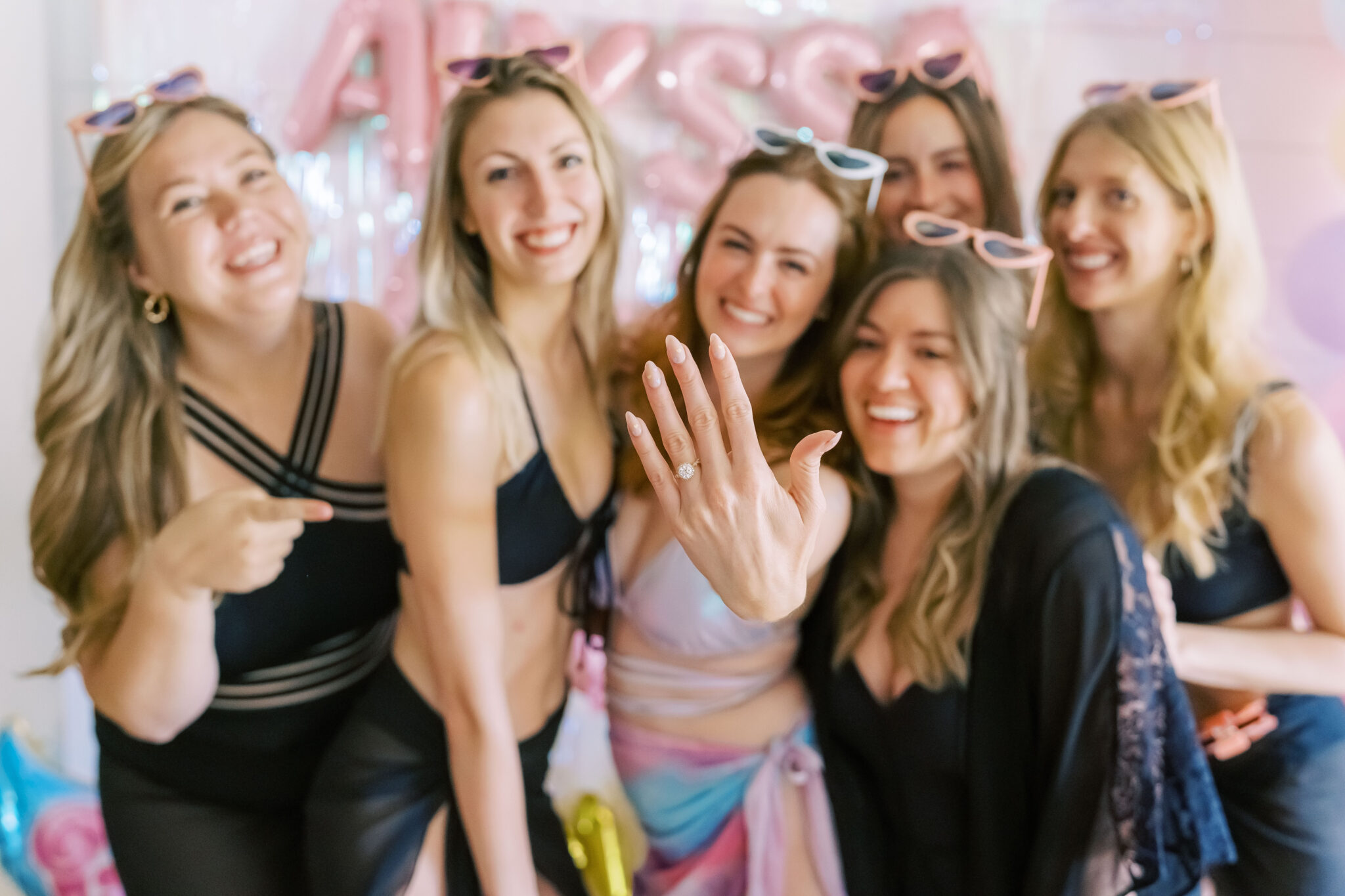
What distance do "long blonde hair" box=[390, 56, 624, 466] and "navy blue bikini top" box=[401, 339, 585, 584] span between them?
0.02 meters

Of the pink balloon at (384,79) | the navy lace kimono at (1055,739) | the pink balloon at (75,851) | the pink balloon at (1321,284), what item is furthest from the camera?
the pink balloon at (1321,284)

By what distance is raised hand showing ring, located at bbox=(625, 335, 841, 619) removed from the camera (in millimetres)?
838

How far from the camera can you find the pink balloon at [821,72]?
5.90 feet

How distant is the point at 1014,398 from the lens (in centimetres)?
126

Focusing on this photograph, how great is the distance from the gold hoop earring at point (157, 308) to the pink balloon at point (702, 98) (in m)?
0.89

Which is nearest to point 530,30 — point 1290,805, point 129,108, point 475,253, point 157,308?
point 475,253

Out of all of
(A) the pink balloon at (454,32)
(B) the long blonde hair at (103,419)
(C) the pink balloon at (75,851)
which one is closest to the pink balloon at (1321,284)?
(A) the pink balloon at (454,32)

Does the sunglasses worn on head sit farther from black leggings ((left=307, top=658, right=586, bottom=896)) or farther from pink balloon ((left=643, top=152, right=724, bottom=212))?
black leggings ((left=307, top=658, right=586, bottom=896))

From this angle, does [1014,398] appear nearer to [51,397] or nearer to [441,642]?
[441,642]

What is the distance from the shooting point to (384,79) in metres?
1.69

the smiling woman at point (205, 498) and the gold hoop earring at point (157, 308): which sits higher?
the gold hoop earring at point (157, 308)

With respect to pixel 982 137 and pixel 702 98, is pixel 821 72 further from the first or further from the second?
pixel 982 137

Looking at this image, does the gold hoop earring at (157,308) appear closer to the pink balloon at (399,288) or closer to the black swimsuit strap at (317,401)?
the black swimsuit strap at (317,401)

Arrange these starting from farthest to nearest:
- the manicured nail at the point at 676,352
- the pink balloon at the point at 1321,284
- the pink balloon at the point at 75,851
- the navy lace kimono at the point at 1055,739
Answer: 1. the pink balloon at the point at 1321,284
2. the pink balloon at the point at 75,851
3. the navy lace kimono at the point at 1055,739
4. the manicured nail at the point at 676,352
